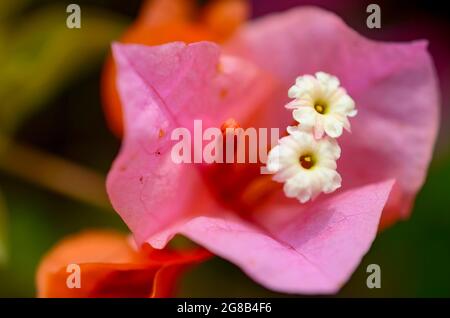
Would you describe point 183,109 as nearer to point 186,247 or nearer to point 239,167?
point 239,167

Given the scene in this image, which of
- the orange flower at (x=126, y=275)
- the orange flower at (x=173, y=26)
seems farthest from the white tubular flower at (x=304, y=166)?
the orange flower at (x=173, y=26)

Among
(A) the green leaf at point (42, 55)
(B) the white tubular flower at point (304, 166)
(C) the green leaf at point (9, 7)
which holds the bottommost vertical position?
(B) the white tubular flower at point (304, 166)

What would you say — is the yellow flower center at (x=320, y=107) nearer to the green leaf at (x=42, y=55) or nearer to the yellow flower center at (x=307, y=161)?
the yellow flower center at (x=307, y=161)

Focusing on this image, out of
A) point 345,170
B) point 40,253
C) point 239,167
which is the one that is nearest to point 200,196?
point 239,167

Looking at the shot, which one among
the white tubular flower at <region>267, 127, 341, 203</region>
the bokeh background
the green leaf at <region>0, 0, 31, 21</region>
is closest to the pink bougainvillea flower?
the white tubular flower at <region>267, 127, 341, 203</region>

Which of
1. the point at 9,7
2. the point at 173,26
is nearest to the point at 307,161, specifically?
the point at 173,26
